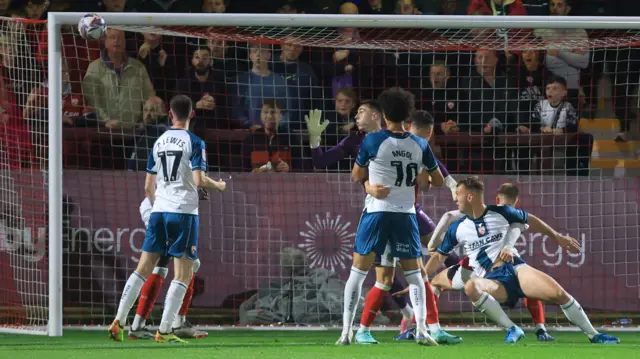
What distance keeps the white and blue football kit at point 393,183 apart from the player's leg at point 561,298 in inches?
51.5

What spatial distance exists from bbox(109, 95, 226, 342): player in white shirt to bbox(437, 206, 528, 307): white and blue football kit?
2020 mm

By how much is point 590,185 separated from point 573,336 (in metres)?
1.70

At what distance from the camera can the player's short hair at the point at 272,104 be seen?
11422 millimetres

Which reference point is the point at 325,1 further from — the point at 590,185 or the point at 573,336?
the point at 573,336

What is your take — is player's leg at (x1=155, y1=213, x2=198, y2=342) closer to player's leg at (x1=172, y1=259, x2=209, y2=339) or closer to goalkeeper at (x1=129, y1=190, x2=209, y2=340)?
goalkeeper at (x1=129, y1=190, x2=209, y2=340)

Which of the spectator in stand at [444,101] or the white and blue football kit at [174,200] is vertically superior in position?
the spectator in stand at [444,101]

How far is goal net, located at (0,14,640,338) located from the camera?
1049cm

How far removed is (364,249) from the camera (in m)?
8.38

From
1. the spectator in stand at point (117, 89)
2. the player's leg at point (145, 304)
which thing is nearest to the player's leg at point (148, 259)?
the player's leg at point (145, 304)

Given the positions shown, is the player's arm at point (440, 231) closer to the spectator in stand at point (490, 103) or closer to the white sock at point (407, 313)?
the white sock at point (407, 313)

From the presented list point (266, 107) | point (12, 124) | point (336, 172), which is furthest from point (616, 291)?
point (12, 124)

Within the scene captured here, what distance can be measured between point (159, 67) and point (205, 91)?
0.51m

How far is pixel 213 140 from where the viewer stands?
1142 cm

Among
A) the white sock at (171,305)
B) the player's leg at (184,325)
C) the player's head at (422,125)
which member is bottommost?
the player's leg at (184,325)
